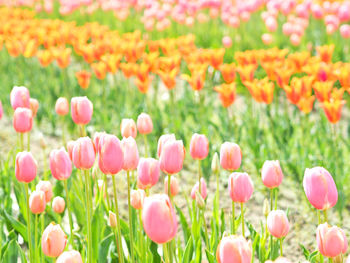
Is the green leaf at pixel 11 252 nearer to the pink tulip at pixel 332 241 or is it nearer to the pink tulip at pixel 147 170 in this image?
the pink tulip at pixel 147 170

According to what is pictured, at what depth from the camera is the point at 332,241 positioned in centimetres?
128

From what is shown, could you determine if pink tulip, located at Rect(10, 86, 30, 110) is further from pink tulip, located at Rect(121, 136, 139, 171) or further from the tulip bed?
pink tulip, located at Rect(121, 136, 139, 171)

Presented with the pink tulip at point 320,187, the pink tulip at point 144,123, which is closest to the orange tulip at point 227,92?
the pink tulip at point 144,123

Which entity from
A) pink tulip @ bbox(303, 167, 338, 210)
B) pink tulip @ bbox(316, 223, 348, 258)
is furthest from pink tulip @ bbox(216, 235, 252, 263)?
pink tulip @ bbox(303, 167, 338, 210)

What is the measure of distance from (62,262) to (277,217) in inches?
25.7

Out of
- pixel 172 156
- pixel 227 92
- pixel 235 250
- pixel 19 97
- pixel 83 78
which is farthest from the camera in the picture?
pixel 83 78

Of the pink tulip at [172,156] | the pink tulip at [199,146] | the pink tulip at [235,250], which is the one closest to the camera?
the pink tulip at [235,250]

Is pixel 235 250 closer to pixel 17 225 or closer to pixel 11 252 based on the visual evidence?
pixel 11 252

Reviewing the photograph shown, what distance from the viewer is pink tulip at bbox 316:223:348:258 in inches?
50.3

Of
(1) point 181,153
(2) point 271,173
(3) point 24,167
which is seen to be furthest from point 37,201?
(2) point 271,173

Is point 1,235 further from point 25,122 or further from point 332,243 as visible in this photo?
point 332,243

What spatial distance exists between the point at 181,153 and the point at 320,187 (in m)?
0.40

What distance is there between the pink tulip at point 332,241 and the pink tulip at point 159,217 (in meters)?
0.38

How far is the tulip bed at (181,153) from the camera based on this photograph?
1.56 m
